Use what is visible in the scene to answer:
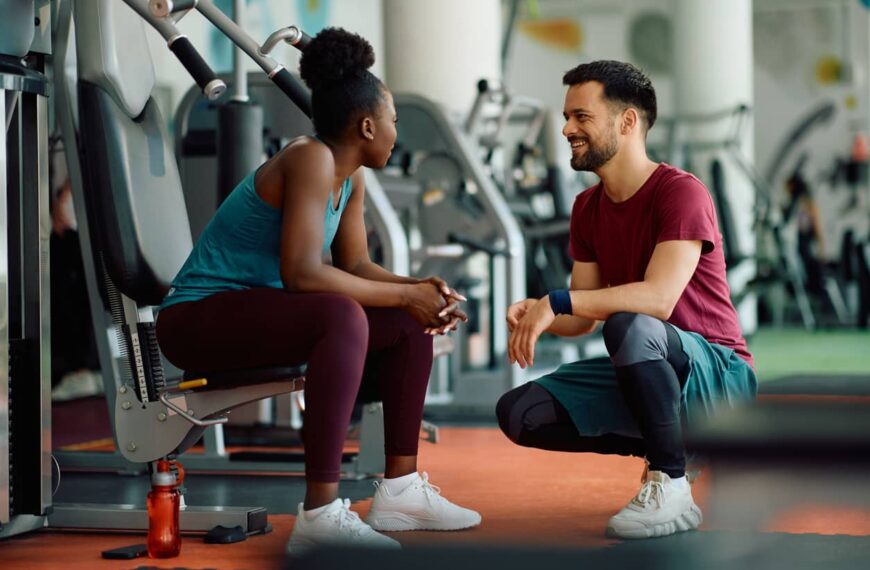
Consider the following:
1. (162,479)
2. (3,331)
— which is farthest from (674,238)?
(3,331)

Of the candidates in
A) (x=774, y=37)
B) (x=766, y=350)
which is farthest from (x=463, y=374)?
(x=774, y=37)

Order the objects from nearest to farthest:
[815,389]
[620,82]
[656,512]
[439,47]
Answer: [815,389] → [656,512] → [620,82] → [439,47]

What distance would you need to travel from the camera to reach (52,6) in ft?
9.21

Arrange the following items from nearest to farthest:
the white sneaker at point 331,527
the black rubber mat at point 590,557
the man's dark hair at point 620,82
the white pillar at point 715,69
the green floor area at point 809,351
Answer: the black rubber mat at point 590,557 → the white sneaker at point 331,527 → the man's dark hair at point 620,82 → the green floor area at point 809,351 → the white pillar at point 715,69

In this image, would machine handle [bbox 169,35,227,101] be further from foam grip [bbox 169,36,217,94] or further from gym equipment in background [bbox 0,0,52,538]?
gym equipment in background [bbox 0,0,52,538]

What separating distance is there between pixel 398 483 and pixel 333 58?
2.83ft

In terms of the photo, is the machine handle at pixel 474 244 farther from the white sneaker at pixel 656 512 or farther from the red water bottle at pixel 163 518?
the red water bottle at pixel 163 518

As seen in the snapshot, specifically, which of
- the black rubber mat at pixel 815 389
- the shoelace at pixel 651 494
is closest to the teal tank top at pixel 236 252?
the shoelace at pixel 651 494

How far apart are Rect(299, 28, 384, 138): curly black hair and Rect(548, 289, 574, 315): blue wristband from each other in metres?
0.50

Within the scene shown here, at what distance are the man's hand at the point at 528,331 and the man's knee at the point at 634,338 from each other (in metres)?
0.12

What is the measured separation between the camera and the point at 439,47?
6.09 metres

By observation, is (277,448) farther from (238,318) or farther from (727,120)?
(727,120)

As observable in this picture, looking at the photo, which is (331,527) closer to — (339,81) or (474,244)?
(339,81)

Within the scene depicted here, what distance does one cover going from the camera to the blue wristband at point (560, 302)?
7.04 feet
